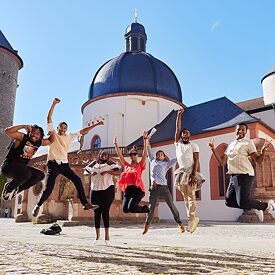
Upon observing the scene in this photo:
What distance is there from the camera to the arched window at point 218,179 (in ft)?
70.0

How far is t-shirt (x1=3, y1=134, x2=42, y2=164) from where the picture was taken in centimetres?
555

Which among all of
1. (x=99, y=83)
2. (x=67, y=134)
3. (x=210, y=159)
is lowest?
(x=67, y=134)

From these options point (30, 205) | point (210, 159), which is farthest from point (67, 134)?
point (210, 159)

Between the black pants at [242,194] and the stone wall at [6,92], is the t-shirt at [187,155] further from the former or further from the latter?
the stone wall at [6,92]

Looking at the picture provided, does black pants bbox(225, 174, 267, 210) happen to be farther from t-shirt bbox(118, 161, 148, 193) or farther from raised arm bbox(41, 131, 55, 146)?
raised arm bbox(41, 131, 55, 146)

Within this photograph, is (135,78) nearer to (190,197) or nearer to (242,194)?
(190,197)

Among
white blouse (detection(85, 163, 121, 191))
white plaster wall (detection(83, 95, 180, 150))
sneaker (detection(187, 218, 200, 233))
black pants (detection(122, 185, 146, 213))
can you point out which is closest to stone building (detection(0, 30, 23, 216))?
white plaster wall (detection(83, 95, 180, 150))

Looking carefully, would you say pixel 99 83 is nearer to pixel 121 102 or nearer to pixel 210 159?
pixel 121 102

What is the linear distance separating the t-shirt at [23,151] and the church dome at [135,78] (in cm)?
2464

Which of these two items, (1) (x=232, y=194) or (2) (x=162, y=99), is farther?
(2) (x=162, y=99)

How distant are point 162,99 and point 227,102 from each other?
6.48 metres

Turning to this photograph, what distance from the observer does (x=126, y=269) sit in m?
3.70

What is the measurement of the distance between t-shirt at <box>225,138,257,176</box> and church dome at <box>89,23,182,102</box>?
80.5ft

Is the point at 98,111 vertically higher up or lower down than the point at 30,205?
higher up
